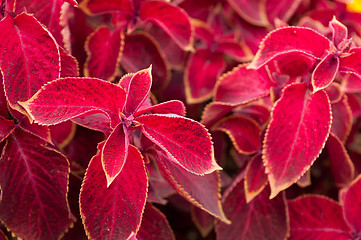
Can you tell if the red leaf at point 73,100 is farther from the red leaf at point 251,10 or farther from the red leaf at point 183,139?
the red leaf at point 251,10

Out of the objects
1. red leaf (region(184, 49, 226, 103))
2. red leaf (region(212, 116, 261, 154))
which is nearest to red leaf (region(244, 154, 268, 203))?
red leaf (region(212, 116, 261, 154))

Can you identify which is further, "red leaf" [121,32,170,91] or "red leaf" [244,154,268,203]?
"red leaf" [121,32,170,91]

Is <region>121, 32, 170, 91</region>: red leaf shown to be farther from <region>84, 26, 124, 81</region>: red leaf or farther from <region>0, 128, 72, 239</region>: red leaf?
<region>0, 128, 72, 239</region>: red leaf

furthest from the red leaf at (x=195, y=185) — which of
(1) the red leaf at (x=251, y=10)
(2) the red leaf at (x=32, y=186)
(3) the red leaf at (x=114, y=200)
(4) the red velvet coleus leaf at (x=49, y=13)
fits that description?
(1) the red leaf at (x=251, y=10)

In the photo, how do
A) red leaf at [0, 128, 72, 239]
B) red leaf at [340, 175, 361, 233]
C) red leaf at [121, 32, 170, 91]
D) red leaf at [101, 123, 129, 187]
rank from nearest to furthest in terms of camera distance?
red leaf at [101, 123, 129, 187], red leaf at [0, 128, 72, 239], red leaf at [340, 175, 361, 233], red leaf at [121, 32, 170, 91]

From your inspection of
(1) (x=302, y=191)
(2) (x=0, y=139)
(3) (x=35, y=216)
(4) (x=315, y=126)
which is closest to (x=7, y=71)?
(2) (x=0, y=139)
